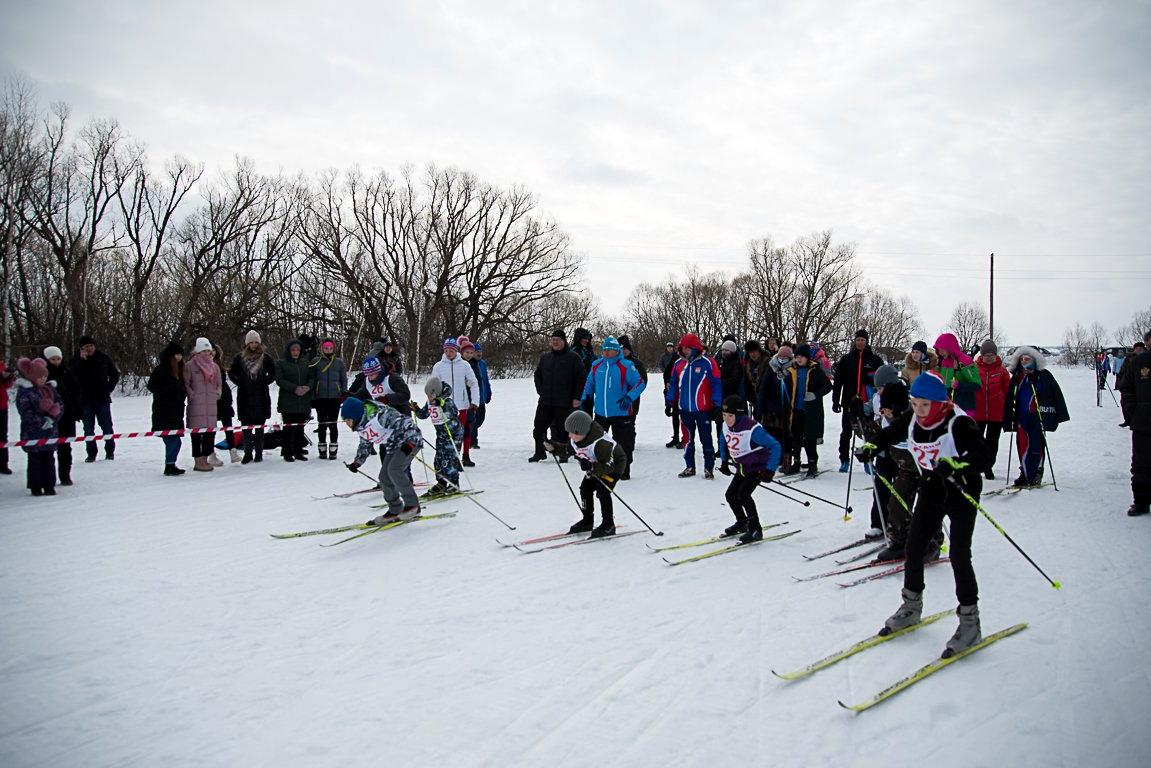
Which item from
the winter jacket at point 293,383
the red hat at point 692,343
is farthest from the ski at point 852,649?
the winter jacket at point 293,383

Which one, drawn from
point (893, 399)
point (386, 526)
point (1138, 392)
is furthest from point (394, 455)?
point (1138, 392)

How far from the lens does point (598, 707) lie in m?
3.47

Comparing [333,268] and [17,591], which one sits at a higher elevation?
[333,268]

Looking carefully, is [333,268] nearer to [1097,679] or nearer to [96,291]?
[96,291]

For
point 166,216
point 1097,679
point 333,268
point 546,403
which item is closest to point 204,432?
point 546,403

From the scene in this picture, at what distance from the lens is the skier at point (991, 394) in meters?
9.12

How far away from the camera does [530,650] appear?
4.15 metres

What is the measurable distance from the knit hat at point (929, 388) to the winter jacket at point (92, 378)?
11.0 meters

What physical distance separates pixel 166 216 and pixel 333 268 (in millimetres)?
9726

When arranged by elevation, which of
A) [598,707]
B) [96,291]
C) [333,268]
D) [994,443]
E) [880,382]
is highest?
[333,268]

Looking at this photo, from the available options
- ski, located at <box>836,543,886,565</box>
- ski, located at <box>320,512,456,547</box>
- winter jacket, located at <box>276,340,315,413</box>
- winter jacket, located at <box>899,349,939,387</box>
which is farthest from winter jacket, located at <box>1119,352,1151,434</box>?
winter jacket, located at <box>276,340,315,413</box>

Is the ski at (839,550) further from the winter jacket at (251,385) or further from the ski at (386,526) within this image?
the winter jacket at (251,385)

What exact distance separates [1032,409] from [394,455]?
7.68m

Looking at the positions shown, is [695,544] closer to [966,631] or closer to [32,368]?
[966,631]
